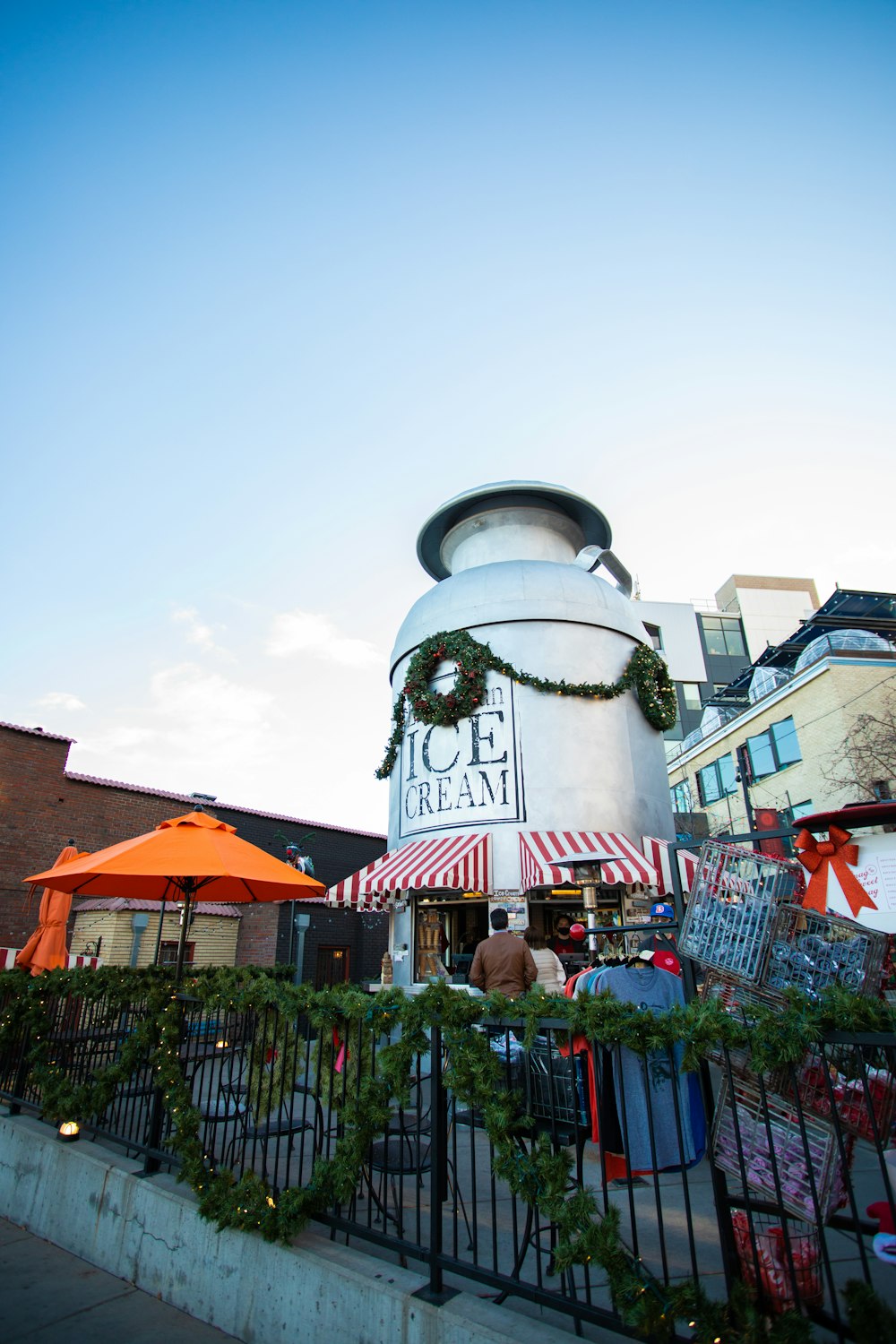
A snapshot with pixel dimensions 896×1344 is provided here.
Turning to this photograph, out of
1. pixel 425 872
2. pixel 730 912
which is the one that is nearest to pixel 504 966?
pixel 730 912

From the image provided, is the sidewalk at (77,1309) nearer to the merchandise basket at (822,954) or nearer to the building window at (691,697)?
the merchandise basket at (822,954)

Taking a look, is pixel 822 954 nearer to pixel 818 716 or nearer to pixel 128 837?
pixel 128 837

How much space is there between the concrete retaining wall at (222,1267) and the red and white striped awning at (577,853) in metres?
8.47

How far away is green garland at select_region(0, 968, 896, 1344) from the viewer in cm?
265

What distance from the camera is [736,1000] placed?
376 centimetres

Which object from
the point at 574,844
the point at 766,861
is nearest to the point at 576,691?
the point at 574,844

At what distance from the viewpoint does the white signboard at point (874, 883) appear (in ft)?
14.7

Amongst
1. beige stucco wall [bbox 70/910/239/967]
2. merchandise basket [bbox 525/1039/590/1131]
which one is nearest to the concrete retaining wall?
merchandise basket [bbox 525/1039/590/1131]

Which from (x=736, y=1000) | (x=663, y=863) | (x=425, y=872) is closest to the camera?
(x=736, y=1000)

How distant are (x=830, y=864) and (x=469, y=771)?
10.6 meters

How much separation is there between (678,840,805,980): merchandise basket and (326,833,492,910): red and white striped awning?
9.75 m

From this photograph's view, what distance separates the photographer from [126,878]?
742 cm

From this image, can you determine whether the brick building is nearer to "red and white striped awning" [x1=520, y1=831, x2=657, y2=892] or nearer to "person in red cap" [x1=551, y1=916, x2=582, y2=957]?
"person in red cap" [x1=551, y1=916, x2=582, y2=957]

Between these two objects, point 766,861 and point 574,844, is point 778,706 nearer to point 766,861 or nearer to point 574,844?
point 574,844
